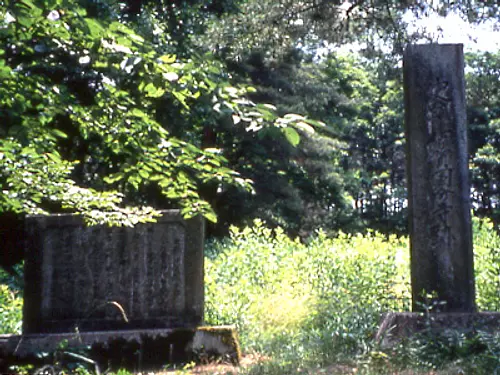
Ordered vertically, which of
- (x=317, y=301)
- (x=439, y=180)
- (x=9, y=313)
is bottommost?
(x=9, y=313)

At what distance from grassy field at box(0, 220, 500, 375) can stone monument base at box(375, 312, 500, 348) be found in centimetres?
15

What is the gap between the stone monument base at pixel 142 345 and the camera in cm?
691

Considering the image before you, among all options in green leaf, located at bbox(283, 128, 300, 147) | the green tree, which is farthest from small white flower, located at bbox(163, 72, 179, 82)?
the green tree

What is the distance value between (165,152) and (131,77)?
70 cm

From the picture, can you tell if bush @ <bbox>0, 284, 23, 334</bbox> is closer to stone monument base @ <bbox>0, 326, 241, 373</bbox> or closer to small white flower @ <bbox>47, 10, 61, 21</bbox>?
stone monument base @ <bbox>0, 326, 241, 373</bbox>

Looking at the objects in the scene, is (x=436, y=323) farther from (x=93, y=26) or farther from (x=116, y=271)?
(x=93, y=26)

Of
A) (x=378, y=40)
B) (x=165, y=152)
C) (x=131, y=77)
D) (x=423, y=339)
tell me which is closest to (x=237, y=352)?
(x=423, y=339)

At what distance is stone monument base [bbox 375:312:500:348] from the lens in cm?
644

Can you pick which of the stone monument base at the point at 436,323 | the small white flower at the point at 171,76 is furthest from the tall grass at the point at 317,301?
the small white flower at the point at 171,76

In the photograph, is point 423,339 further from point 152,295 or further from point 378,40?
point 378,40

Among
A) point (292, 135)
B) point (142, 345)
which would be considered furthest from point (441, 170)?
point (292, 135)

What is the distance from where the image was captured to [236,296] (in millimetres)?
9109

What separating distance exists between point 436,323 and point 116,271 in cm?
326

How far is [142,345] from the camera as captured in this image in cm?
704
